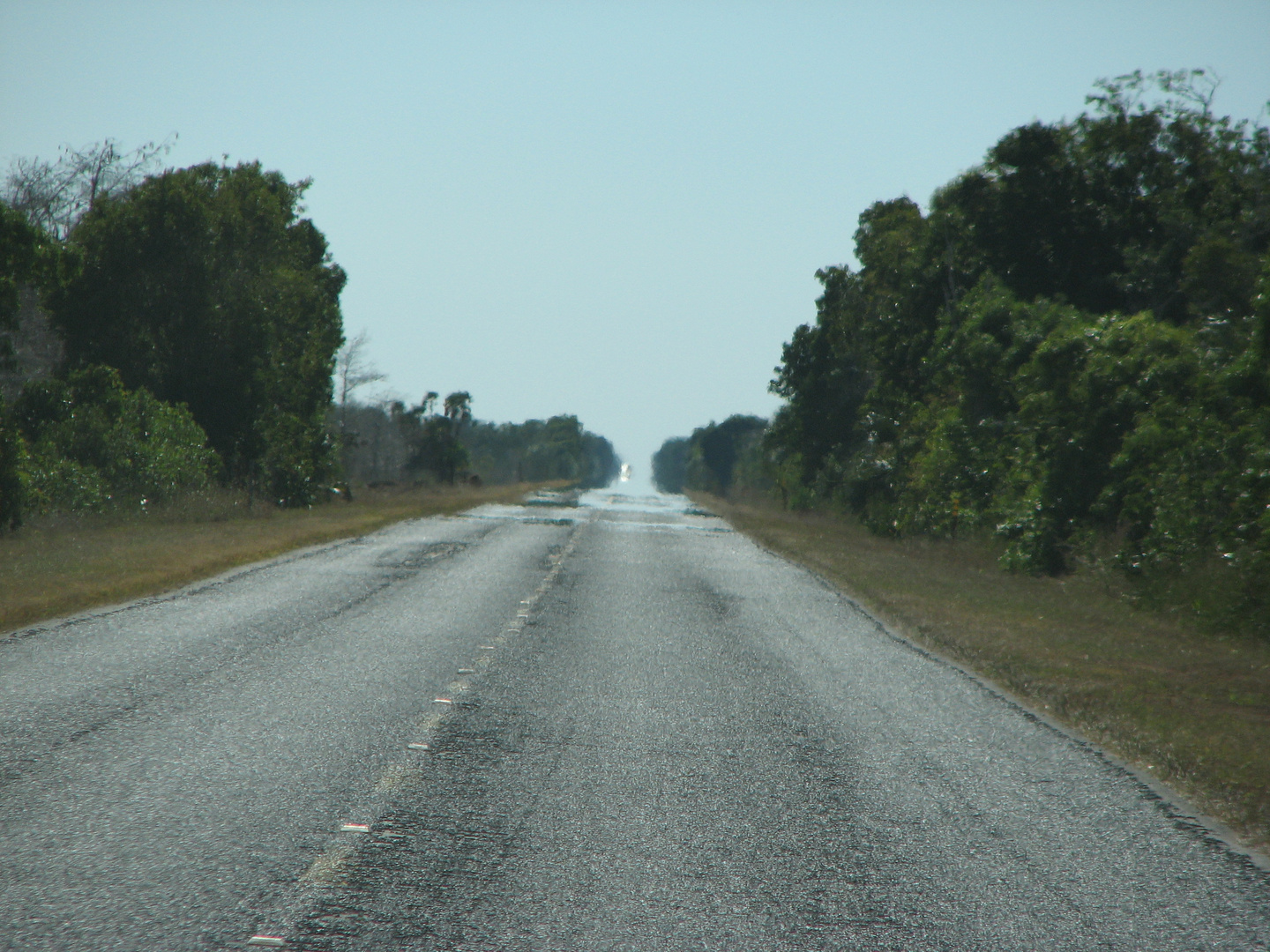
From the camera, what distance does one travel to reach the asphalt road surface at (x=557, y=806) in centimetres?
443

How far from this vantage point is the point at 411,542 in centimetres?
2522

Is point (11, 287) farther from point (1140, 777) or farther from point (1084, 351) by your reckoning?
point (1140, 777)

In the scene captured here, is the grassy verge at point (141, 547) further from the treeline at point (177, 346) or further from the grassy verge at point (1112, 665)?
the grassy verge at point (1112, 665)

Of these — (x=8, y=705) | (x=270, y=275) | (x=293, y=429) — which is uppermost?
(x=270, y=275)

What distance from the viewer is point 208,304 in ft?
121

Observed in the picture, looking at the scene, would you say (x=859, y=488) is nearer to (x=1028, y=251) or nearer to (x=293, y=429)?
(x=1028, y=251)

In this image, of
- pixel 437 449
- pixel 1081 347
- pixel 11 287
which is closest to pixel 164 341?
pixel 11 287

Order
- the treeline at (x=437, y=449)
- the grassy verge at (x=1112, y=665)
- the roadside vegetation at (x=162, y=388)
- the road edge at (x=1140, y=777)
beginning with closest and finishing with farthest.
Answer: the road edge at (x=1140, y=777) → the grassy verge at (x=1112, y=665) → the roadside vegetation at (x=162, y=388) → the treeline at (x=437, y=449)

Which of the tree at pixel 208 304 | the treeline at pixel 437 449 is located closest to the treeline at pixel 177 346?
the tree at pixel 208 304

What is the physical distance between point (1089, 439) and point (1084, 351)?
1.80m

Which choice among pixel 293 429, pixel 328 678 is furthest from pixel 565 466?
pixel 328 678

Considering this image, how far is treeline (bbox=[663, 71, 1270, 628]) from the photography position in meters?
15.2

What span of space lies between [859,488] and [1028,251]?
1276cm

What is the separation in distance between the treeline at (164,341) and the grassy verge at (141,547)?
1110mm
